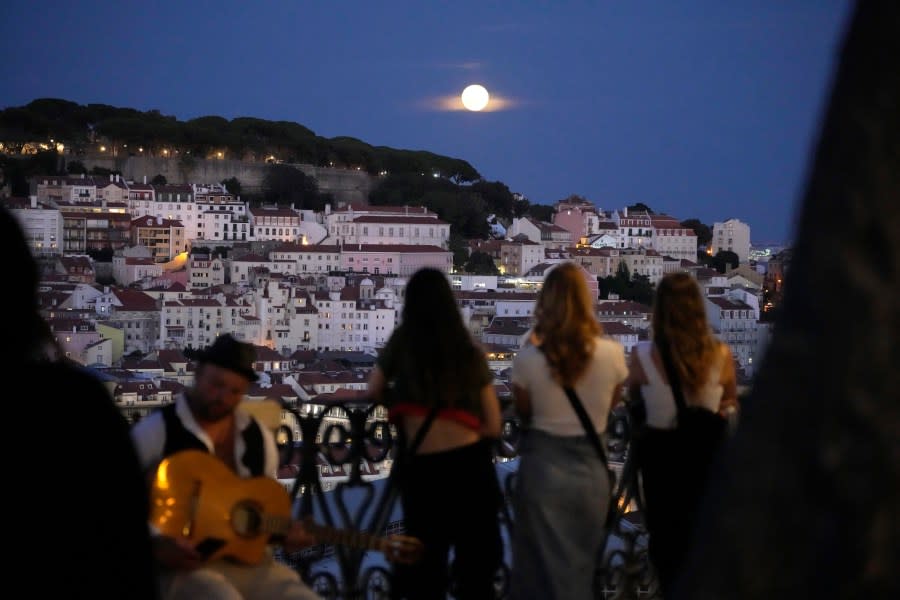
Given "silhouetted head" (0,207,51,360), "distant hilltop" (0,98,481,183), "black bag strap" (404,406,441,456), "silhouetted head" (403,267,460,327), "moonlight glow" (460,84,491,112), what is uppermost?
"moonlight glow" (460,84,491,112)

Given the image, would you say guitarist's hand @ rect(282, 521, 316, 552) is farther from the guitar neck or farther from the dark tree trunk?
the dark tree trunk

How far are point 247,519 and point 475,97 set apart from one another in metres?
89.0

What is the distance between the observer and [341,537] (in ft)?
8.50

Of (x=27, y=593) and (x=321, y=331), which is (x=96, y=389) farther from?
(x=321, y=331)

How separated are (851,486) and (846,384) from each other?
0.07 m

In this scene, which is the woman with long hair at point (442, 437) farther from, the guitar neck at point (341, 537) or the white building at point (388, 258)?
the white building at point (388, 258)

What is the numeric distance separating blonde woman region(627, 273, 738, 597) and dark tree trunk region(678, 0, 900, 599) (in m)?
1.94

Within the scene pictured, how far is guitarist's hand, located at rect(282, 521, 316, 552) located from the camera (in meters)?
2.51

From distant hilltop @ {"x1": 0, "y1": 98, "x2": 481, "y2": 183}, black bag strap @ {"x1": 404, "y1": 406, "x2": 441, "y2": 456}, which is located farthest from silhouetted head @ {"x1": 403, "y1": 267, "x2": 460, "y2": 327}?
distant hilltop @ {"x1": 0, "y1": 98, "x2": 481, "y2": 183}

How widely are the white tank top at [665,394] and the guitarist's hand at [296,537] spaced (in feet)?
2.88

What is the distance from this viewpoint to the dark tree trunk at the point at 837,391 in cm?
96

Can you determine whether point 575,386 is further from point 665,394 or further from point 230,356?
point 230,356

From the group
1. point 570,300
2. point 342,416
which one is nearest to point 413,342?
point 570,300

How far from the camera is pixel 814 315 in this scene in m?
0.98
